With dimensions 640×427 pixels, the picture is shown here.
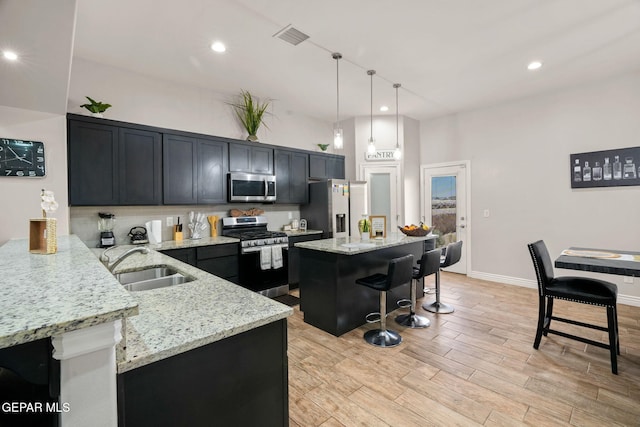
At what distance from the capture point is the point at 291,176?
191 inches

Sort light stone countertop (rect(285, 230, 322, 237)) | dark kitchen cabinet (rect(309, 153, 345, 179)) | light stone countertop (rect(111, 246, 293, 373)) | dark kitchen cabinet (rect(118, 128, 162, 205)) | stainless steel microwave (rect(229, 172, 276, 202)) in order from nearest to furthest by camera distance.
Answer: light stone countertop (rect(111, 246, 293, 373)) < dark kitchen cabinet (rect(118, 128, 162, 205)) < stainless steel microwave (rect(229, 172, 276, 202)) < light stone countertop (rect(285, 230, 322, 237)) < dark kitchen cabinet (rect(309, 153, 345, 179))

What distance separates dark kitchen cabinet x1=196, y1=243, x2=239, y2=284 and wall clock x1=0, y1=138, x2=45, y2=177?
165 centimetres

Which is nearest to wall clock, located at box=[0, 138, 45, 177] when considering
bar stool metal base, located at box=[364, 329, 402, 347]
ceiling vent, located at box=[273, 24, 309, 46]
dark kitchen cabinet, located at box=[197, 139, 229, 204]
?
dark kitchen cabinet, located at box=[197, 139, 229, 204]

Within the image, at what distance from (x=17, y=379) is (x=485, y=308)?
421 cm

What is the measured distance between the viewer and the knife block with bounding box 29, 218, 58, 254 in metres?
1.60

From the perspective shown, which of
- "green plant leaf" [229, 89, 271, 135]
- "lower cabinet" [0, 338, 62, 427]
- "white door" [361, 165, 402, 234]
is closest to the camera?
"lower cabinet" [0, 338, 62, 427]

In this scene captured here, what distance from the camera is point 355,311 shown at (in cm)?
314

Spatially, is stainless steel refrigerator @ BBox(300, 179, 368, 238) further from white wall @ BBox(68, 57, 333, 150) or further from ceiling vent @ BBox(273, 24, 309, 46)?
ceiling vent @ BBox(273, 24, 309, 46)

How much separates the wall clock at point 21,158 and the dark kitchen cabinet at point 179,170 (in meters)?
1.09

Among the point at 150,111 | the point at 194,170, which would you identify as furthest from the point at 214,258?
the point at 150,111

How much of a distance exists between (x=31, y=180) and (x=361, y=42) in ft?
11.3

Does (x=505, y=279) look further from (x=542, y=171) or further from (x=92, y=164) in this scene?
(x=92, y=164)

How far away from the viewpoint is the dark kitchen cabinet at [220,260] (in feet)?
11.8

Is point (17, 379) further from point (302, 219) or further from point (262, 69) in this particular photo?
point (302, 219)
